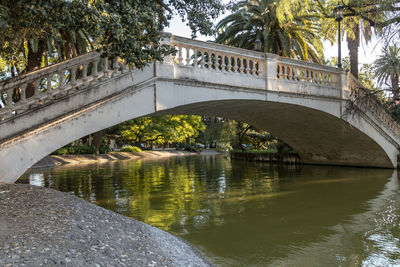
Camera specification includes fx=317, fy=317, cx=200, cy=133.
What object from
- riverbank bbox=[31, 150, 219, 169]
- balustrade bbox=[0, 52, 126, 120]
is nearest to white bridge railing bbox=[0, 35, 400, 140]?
balustrade bbox=[0, 52, 126, 120]

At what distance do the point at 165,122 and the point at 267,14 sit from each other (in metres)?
21.2

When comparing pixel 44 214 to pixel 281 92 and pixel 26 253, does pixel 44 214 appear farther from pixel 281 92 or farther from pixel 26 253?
pixel 281 92

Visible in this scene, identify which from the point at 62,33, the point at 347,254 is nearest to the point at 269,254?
the point at 347,254

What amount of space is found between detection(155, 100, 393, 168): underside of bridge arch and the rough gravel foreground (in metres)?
7.72

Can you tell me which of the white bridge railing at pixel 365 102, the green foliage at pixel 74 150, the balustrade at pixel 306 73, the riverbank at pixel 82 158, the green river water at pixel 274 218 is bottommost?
the green river water at pixel 274 218

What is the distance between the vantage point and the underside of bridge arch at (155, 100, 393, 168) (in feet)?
44.5

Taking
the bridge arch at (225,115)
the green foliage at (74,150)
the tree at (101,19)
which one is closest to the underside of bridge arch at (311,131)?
the bridge arch at (225,115)

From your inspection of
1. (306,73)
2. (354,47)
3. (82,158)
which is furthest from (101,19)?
(82,158)

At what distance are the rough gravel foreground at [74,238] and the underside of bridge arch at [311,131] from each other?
7719mm

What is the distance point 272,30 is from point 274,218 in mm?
15593

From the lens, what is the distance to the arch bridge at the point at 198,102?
685 centimetres

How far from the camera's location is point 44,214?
14.4 feet

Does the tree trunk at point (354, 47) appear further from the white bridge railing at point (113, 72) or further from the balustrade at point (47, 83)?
the balustrade at point (47, 83)

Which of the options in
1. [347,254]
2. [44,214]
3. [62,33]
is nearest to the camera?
[44,214]
